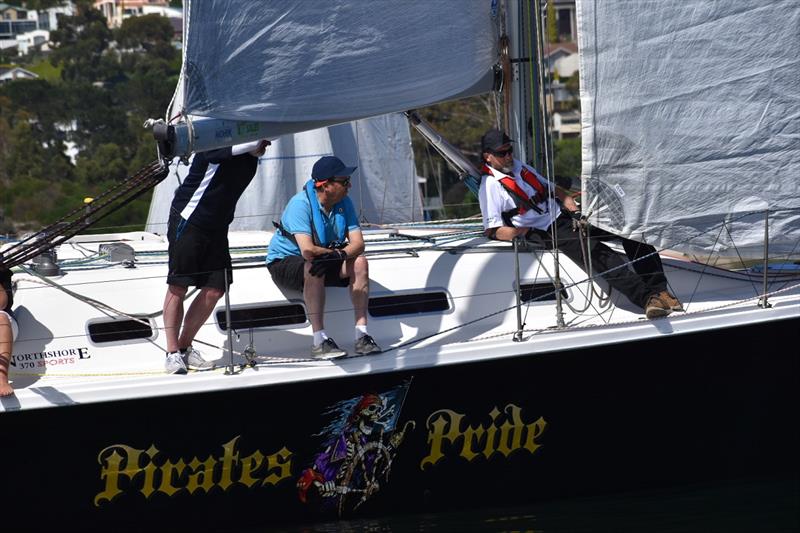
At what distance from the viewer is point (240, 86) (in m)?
7.17

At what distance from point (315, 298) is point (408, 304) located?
769 mm

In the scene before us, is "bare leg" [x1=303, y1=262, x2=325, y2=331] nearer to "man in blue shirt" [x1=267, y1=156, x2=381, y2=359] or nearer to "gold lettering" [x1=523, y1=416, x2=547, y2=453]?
"man in blue shirt" [x1=267, y1=156, x2=381, y2=359]

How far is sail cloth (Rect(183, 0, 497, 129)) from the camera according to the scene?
7.13m

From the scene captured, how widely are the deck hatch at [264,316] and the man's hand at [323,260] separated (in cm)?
49

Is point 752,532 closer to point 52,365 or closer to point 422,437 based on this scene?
point 422,437

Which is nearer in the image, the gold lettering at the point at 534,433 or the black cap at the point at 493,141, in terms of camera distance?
the gold lettering at the point at 534,433

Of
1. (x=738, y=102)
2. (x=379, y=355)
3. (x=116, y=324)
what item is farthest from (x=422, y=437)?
(x=738, y=102)

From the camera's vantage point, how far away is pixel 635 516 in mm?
7578

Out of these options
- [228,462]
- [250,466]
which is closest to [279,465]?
[250,466]

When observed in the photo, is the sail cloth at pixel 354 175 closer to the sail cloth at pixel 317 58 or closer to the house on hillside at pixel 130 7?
the sail cloth at pixel 317 58

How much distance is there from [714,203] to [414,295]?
73.8 inches

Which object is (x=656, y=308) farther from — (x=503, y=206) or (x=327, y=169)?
(x=327, y=169)

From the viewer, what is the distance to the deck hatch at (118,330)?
7535 millimetres

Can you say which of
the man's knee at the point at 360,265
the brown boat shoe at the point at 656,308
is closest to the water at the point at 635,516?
the brown boat shoe at the point at 656,308
